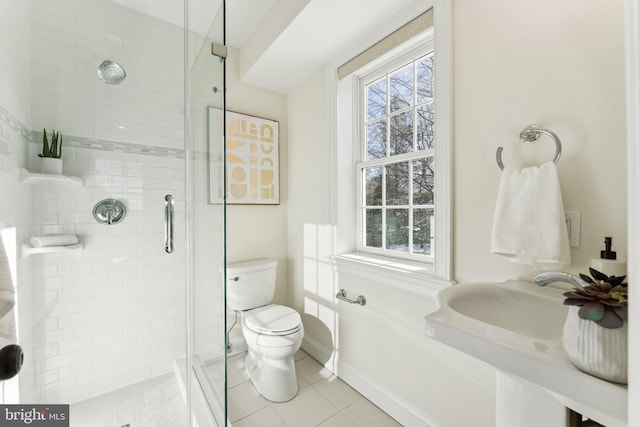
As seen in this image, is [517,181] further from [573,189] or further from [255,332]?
[255,332]

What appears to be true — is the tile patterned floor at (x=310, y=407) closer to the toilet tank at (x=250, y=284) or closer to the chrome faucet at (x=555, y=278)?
the toilet tank at (x=250, y=284)

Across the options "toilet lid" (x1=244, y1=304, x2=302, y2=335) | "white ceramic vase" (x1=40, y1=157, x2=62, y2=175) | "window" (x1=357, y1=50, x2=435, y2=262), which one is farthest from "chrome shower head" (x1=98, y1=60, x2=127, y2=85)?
"toilet lid" (x1=244, y1=304, x2=302, y2=335)

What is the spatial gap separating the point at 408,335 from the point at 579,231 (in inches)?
34.9

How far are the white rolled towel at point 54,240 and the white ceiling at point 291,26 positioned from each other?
1407 millimetres

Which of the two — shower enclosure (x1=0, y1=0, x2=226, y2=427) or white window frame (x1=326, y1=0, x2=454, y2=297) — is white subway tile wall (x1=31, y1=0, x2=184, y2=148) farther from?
white window frame (x1=326, y1=0, x2=454, y2=297)

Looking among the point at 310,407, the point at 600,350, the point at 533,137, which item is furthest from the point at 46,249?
the point at 533,137

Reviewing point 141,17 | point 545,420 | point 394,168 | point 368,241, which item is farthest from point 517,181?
point 141,17

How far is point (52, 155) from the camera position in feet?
4.65

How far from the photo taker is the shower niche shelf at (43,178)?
1218 millimetres

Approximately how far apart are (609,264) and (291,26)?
5.89 ft

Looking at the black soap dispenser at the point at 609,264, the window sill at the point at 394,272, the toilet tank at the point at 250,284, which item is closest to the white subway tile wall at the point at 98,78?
the toilet tank at the point at 250,284

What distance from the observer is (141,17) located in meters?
1.77

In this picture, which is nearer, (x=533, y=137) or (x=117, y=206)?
(x=533, y=137)

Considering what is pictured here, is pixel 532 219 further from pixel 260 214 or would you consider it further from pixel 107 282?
pixel 107 282
